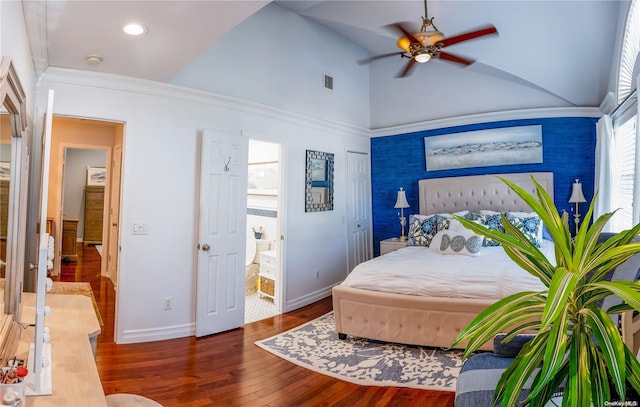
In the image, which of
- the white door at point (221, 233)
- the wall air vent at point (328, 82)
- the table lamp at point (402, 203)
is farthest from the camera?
the table lamp at point (402, 203)

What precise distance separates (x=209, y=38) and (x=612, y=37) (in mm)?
4045

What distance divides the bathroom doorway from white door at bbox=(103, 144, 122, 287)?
6.34ft

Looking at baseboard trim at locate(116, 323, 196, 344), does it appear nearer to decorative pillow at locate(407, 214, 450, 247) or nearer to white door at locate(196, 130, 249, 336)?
white door at locate(196, 130, 249, 336)

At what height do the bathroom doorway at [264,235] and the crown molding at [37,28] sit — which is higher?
the crown molding at [37,28]

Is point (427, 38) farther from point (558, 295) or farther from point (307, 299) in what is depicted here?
point (307, 299)

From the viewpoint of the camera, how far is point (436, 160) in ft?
18.4

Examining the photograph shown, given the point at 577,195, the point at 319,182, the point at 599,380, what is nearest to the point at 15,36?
the point at 599,380

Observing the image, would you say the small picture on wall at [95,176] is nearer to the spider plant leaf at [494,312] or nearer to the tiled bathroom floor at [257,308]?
the tiled bathroom floor at [257,308]

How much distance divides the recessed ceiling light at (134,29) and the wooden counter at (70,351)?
1768mm

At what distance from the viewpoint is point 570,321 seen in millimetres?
1148

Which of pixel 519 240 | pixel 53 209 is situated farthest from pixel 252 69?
pixel 53 209

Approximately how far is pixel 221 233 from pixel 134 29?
2032mm

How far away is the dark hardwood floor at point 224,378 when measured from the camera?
2.44 metres

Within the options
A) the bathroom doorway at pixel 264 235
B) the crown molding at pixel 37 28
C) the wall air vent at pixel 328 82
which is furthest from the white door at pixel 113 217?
the wall air vent at pixel 328 82
